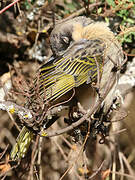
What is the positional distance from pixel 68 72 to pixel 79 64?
161 millimetres

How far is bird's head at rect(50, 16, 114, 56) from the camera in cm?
313

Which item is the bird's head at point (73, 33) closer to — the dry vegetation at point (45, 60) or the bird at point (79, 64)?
the bird at point (79, 64)

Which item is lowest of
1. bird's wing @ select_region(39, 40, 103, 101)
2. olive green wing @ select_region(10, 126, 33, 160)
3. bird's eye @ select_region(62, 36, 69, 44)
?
olive green wing @ select_region(10, 126, 33, 160)

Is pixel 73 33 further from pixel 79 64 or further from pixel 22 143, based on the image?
pixel 22 143

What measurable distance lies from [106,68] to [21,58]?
151 cm

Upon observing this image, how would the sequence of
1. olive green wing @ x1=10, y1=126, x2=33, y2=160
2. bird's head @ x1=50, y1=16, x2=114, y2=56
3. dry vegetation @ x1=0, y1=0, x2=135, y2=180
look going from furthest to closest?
1. dry vegetation @ x1=0, y1=0, x2=135, y2=180
2. bird's head @ x1=50, y1=16, x2=114, y2=56
3. olive green wing @ x1=10, y1=126, x2=33, y2=160

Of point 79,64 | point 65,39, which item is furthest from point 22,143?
point 65,39

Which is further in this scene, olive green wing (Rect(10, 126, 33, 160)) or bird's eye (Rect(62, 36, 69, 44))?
bird's eye (Rect(62, 36, 69, 44))

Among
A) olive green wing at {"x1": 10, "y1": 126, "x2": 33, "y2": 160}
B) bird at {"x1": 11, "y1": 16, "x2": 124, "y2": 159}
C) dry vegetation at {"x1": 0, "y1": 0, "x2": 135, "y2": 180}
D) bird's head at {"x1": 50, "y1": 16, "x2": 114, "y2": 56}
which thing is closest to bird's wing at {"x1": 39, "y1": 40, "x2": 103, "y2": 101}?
bird at {"x1": 11, "y1": 16, "x2": 124, "y2": 159}

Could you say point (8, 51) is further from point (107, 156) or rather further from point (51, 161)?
point (107, 156)

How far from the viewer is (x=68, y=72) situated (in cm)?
277

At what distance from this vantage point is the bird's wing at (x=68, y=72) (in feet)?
8.47

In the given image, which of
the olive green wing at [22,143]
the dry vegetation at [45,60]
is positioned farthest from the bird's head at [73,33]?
the olive green wing at [22,143]

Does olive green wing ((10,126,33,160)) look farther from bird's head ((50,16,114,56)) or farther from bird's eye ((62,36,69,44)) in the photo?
bird's eye ((62,36,69,44))
